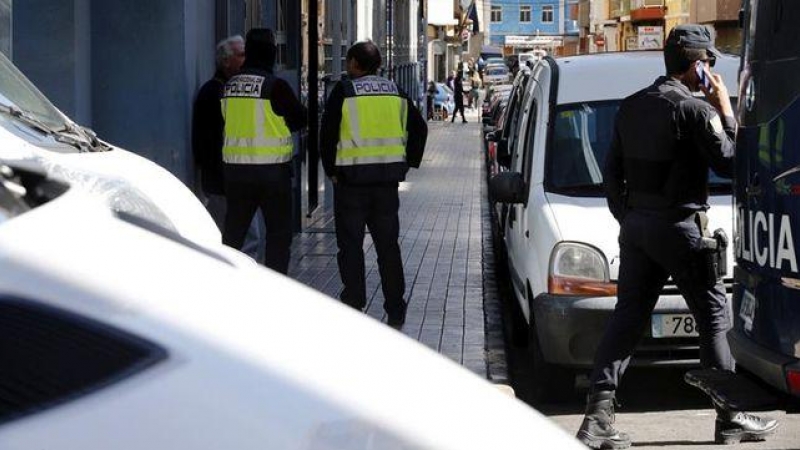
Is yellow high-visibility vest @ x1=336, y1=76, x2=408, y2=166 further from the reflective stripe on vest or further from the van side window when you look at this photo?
the van side window

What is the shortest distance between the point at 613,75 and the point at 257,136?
2.16m

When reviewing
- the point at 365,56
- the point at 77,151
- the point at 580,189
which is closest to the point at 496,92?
the point at 365,56

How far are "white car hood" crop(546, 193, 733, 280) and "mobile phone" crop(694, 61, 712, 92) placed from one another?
1208 mm

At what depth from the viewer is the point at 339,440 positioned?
1684mm

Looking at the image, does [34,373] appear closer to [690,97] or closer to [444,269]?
[690,97]

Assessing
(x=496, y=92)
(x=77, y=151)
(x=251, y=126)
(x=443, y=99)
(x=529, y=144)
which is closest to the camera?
(x=77, y=151)

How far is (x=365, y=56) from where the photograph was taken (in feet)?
32.2

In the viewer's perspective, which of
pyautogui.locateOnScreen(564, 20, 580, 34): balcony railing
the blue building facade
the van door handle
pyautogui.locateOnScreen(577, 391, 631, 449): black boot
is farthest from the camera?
the blue building facade

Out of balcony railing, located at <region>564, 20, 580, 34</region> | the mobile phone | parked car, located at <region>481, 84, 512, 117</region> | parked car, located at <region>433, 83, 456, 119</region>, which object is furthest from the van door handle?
balcony railing, located at <region>564, 20, 580, 34</region>

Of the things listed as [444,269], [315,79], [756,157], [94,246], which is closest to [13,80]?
[756,157]

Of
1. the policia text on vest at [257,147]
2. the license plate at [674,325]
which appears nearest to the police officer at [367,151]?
the policia text on vest at [257,147]

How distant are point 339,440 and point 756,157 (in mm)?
4685

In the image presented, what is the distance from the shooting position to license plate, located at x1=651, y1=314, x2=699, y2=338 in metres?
8.02

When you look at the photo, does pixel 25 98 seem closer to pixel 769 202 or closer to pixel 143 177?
pixel 143 177
